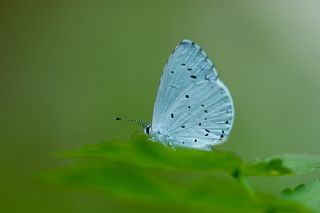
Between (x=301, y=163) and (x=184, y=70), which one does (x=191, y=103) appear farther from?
(x=301, y=163)

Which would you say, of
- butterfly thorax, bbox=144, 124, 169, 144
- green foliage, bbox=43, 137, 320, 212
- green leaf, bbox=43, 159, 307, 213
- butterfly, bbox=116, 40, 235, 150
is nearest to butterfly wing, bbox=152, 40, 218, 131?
butterfly, bbox=116, 40, 235, 150

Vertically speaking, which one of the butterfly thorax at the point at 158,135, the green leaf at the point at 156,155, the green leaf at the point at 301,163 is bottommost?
the green leaf at the point at 156,155

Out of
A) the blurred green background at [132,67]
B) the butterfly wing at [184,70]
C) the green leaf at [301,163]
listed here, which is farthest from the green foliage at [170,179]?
the blurred green background at [132,67]

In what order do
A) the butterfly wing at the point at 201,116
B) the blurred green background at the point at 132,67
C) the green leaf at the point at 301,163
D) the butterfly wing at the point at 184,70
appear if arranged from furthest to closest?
1. the blurred green background at the point at 132,67
2. the butterfly wing at the point at 201,116
3. the butterfly wing at the point at 184,70
4. the green leaf at the point at 301,163

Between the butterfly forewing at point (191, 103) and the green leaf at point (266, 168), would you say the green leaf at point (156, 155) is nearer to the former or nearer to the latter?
the green leaf at point (266, 168)

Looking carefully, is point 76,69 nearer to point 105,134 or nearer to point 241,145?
point 105,134

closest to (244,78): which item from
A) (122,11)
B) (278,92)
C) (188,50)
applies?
(278,92)
